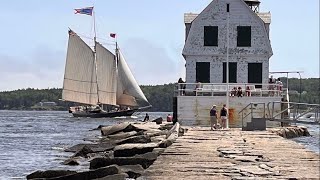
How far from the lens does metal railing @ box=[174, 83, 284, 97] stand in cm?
4328

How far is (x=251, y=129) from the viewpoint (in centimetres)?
3675

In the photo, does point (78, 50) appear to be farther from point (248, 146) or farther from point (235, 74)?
point (248, 146)

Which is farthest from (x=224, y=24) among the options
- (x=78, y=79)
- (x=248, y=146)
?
(x=78, y=79)

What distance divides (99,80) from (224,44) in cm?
6423

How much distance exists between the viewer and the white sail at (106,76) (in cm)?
11062

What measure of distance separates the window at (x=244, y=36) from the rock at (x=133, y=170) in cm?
2884

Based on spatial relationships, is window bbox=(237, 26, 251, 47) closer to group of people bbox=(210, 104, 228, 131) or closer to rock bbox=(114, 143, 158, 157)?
group of people bbox=(210, 104, 228, 131)

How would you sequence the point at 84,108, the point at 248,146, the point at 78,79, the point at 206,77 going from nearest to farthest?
the point at 248,146
the point at 206,77
the point at 78,79
the point at 84,108

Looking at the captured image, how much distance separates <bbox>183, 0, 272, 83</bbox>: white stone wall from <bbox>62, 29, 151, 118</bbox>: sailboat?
58443 millimetres

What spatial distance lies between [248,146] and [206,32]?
81.7 ft

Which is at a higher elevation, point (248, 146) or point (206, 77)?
point (206, 77)

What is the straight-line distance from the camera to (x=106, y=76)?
366 ft

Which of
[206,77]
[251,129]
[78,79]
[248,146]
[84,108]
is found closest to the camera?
[248,146]

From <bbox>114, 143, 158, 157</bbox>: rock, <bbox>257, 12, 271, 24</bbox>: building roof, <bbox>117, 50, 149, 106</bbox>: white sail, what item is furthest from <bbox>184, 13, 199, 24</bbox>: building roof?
<bbox>117, 50, 149, 106</bbox>: white sail
